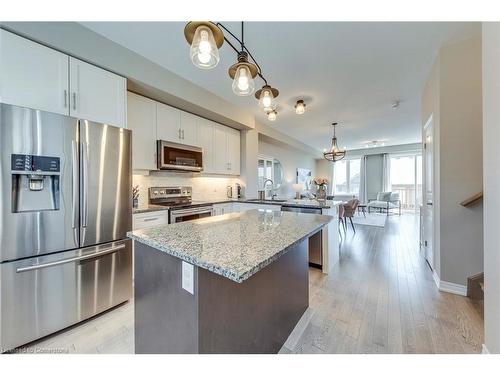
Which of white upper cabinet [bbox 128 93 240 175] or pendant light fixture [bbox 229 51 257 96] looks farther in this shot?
white upper cabinet [bbox 128 93 240 175]

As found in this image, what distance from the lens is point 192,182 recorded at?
371 cm

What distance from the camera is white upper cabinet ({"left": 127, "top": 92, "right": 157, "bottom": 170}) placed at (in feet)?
8.43

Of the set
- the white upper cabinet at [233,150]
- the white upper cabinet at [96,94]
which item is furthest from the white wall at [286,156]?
the white upper cabinet at [96,94]

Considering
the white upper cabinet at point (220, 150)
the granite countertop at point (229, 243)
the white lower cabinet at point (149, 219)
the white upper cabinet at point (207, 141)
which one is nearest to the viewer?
the granite countertop at point (229, 243)

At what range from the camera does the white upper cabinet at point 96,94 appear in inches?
71.8

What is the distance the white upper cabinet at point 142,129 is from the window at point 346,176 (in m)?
8.70

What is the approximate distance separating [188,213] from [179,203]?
273mm

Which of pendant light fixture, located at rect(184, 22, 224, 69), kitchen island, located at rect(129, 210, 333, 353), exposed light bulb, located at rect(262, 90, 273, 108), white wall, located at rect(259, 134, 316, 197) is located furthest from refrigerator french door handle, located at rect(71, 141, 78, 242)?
white wall, located at rect(259, 134, 316, 197)

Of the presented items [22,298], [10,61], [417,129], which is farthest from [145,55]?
[417,129]

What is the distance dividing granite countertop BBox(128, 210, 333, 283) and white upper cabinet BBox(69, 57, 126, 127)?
55.5 inches

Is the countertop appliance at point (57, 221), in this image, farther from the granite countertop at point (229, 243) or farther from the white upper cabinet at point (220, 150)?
the white upper cabinet at point (220, 150)

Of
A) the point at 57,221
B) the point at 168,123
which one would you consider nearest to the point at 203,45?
the point at 57,221

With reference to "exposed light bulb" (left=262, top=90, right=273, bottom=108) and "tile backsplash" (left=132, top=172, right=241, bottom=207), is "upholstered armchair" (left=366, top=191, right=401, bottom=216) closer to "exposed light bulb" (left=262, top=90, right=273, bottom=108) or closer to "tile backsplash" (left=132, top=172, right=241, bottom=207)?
"tile backsplash" (left=132, top=172, right=241, bottom=207)

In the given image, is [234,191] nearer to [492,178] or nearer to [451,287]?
[451,287]
